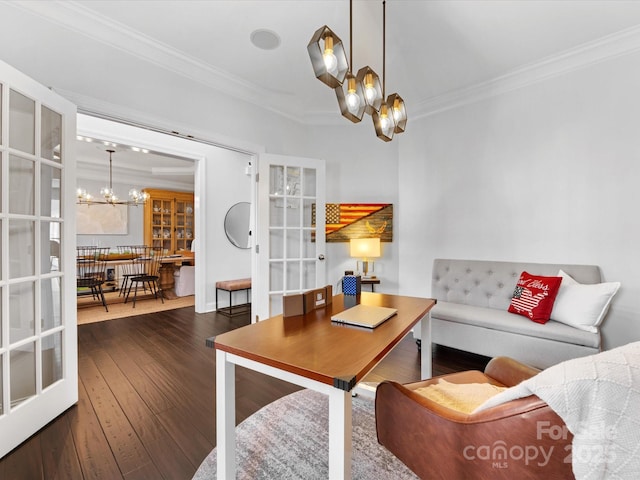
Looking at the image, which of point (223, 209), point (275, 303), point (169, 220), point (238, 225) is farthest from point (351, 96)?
point (169, 220)

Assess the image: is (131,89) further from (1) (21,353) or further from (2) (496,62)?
(2) (496,62)

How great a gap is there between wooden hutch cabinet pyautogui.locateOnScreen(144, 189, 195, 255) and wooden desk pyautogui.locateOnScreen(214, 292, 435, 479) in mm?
6898

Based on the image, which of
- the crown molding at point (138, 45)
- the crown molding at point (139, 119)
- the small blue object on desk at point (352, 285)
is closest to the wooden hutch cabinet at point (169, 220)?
the crown molding at point (139, 119)

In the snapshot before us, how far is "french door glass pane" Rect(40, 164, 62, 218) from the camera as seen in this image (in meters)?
1.88

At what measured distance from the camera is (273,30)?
245 centimetres

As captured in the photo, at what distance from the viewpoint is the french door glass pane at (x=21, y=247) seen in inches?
66.3

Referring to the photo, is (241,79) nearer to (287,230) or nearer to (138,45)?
(138,45)

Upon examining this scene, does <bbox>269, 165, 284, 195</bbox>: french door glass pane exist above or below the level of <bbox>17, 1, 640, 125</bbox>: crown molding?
below

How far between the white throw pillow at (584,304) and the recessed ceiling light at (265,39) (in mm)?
3216

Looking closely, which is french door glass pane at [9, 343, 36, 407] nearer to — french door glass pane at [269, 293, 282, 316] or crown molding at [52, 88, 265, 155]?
crown molding at [52, 88, 265, 155]

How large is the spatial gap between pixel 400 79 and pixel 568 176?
6.13ft

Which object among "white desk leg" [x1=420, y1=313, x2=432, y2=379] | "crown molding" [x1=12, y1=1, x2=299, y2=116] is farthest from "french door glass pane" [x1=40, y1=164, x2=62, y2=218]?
"white desk leg" [x1=420, y1=313, x2=432, y2=379]

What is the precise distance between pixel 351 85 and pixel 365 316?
Result: 1237 millimetres

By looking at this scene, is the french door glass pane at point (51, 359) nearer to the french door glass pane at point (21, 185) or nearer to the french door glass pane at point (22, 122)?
the french door glass pane at point (21, 185)
